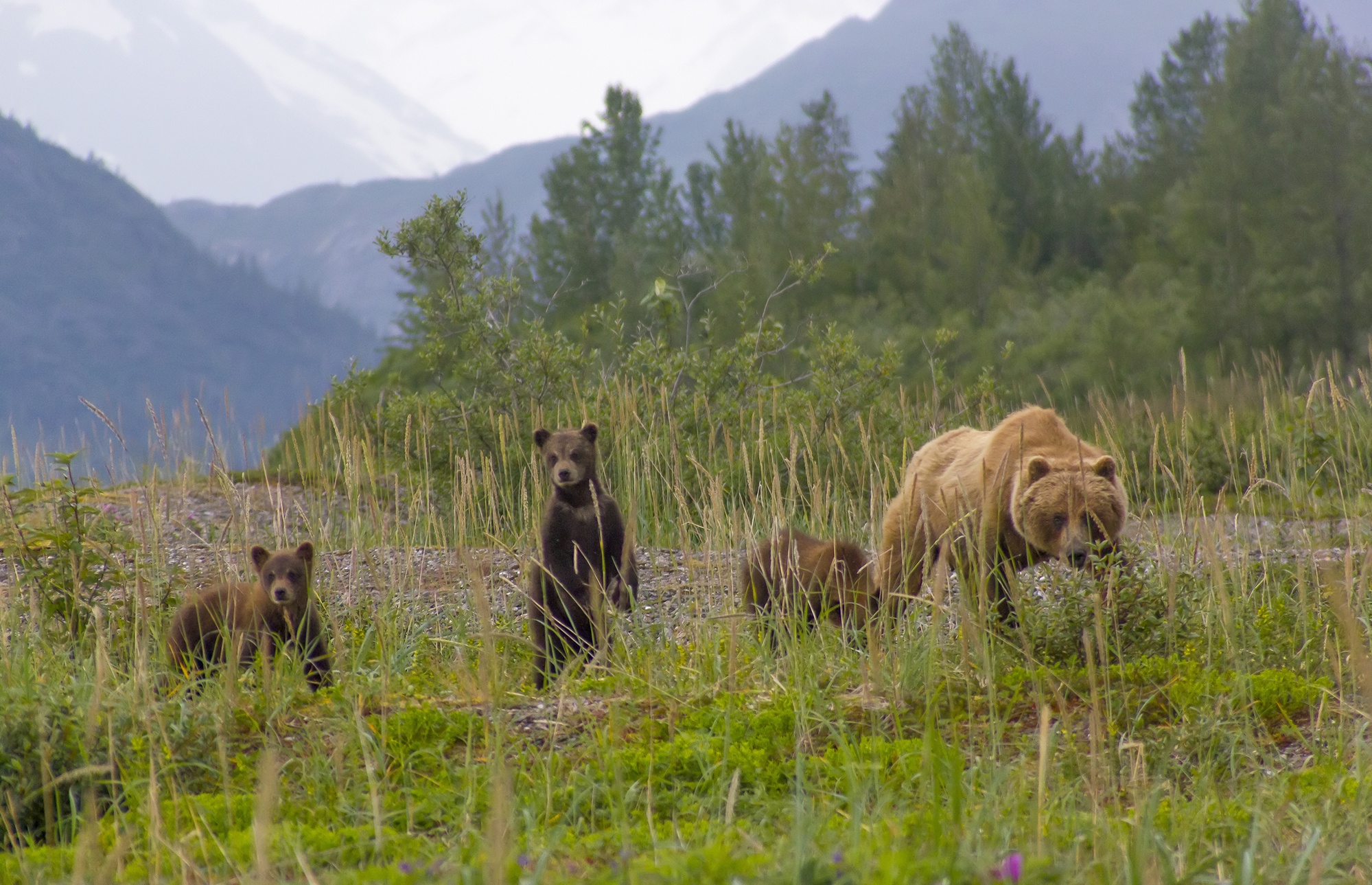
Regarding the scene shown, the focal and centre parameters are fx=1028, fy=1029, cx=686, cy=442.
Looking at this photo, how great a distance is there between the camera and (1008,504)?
535 cm

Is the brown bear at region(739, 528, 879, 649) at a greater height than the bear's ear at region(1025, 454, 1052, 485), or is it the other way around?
the bear's ear at region(1025, 454, 1052, 485)

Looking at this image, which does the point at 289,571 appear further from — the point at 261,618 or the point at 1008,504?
the point at 1008,504

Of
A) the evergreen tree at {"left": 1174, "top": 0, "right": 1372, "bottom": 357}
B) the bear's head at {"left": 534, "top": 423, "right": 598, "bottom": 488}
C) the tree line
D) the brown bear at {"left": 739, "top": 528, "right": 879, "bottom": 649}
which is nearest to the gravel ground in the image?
the brown bear at {"left": 739, "top": 528, "right": 879, "bottom": 649}

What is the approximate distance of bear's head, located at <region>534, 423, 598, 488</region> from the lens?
5398 millimetres

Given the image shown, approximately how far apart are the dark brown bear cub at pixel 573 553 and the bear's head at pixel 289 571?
42.3 inches

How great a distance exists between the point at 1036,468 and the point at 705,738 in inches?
92.9

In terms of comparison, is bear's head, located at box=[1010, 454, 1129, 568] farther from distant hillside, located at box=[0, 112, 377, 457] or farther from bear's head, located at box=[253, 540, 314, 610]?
distant hillside, located at box=[0, 112, 377, 457]

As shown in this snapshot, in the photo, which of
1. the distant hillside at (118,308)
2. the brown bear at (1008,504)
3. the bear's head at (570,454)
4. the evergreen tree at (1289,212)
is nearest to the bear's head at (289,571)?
the bear's head at (570,454)

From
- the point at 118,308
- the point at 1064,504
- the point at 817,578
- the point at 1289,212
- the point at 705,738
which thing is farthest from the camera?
the point at 118,308

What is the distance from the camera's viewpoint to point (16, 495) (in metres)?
4.98

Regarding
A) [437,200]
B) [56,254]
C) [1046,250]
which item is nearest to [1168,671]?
[437,200]

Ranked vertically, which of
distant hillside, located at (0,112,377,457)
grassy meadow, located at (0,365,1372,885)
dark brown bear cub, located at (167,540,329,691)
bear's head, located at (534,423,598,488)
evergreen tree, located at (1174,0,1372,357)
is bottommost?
grassy meadow, located at (0,365,1372,885)

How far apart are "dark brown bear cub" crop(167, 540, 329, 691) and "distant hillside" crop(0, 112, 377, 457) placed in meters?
74.7

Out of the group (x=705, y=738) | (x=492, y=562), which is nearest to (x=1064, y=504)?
(x=705, y=738)
